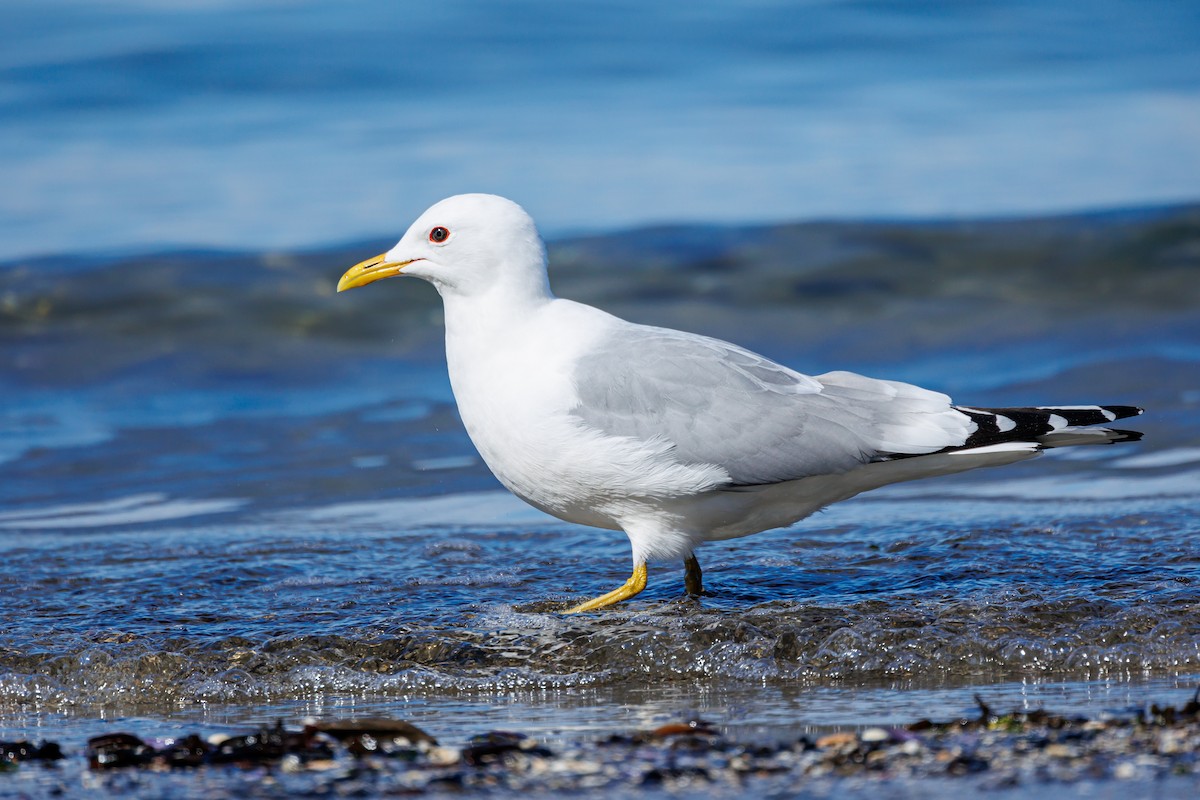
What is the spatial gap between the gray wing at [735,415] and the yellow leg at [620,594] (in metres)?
0.50

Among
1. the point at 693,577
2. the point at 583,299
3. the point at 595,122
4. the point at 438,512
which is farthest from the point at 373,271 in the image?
the point at 595,122

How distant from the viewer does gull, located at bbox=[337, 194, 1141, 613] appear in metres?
5.24

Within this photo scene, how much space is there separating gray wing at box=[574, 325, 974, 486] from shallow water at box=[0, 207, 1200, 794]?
1.72 ft

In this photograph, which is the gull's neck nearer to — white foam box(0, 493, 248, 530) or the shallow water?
the shallow water

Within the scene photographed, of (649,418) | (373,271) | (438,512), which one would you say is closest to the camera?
(649,418)

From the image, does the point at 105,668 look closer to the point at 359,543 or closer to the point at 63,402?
the point at 359,543

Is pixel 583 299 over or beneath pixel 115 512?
over

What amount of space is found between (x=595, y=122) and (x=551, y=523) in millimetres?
11607

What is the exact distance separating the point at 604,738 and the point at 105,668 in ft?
5.93

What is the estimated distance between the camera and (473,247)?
549cm

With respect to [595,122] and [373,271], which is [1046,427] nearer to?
[373,271]

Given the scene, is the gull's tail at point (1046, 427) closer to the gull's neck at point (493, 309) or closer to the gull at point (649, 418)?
the gull at point (649, 418)

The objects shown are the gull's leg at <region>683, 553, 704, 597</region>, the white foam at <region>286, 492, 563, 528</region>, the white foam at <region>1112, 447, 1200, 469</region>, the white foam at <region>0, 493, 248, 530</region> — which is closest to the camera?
the gull's leg at <region>683, 553, 704, 597</region>

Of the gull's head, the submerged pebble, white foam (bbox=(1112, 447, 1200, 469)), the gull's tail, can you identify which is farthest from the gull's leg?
white foam (bbox=(1112, 447, 1200, 469))
